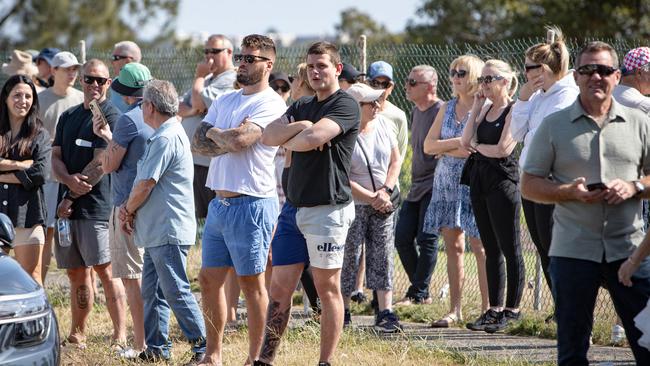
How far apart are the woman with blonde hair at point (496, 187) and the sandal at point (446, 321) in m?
0.31

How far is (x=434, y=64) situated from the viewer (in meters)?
10.7

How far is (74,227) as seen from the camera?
8.30 m

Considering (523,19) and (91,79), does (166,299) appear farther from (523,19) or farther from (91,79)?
(523,19)

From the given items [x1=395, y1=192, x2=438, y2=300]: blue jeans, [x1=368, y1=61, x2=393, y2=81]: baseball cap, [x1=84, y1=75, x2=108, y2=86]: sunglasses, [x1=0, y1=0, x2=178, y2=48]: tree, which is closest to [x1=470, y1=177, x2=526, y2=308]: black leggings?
[x1=395, y1=192, x2=438, y2=300]: blue jeans

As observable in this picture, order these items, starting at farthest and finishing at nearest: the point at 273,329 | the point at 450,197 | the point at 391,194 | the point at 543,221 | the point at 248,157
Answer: the point at 450,197, the point at 391,194, the point at 543,221, the point at 248,157, the point at 273,329

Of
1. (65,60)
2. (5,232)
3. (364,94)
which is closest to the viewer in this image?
(5,232)

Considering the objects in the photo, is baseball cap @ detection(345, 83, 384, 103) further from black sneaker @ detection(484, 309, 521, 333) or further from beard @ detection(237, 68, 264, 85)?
black sneaker @ detection(484, 309, 521, 333)

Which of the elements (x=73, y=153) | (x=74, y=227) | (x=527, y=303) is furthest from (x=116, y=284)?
(x=527, y=303)

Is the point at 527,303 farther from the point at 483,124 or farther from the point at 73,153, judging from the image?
the point at 73,153

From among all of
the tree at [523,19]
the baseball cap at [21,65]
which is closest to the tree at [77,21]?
the tree at [523,19]

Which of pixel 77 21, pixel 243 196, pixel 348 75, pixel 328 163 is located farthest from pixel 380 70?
pixel 77 21

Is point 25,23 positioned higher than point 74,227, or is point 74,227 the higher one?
point 25,23

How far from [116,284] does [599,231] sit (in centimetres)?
428

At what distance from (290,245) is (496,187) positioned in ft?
7.35
